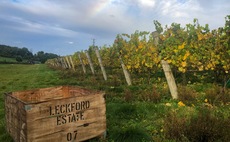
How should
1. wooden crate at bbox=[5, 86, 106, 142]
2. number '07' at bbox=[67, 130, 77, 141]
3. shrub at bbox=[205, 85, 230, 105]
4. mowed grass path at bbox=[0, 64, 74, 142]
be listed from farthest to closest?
1. shrub at bbox=[205, 85, 230, 105]
2. mowed grass path at bbox=[0, 64, 74, 142]
3. number '07' at bbox=[67, 130, 77, 141]
4. wooden crate at bbox=[5, 86, 106, 142]

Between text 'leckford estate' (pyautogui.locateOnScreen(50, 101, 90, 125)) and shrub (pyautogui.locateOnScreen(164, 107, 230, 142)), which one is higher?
text 'leckford estate' (pyautogui.locateOnScreen(50, 101, 90, 125))

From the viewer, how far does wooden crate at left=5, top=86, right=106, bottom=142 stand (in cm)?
365

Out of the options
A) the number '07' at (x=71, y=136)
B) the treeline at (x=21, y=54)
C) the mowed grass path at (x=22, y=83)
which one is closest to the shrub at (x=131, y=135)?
the number '07' at (x=71, y=136)

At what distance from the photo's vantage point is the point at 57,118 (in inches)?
154

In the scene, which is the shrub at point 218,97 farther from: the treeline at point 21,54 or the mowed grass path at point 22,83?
the treeline at point 21,54

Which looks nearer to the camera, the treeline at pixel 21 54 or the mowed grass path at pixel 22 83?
the mowed grass path at pixel 22 83

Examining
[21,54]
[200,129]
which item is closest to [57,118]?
[200,129]

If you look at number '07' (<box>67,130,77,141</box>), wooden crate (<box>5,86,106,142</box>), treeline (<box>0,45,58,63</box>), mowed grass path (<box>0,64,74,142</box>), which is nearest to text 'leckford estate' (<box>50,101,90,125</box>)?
wooden crate (<box>5,86,106,142</box>)

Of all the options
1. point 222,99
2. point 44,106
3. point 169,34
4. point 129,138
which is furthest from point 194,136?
point 169,34

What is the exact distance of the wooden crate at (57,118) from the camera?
3646 mm

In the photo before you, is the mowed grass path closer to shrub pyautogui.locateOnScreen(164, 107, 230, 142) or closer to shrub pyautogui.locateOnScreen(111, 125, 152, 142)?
shrub pyautogui.locateOnScreen(111, 125, 152, 142)

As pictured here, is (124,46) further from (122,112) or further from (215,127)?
(215,127)

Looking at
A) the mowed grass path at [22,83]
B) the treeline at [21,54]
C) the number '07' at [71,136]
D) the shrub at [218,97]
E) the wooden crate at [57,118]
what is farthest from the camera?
the treeline at [21,54]

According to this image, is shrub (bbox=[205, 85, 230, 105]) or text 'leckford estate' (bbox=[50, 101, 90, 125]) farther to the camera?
shrub (bbox=[205, 85, 230, 105])
